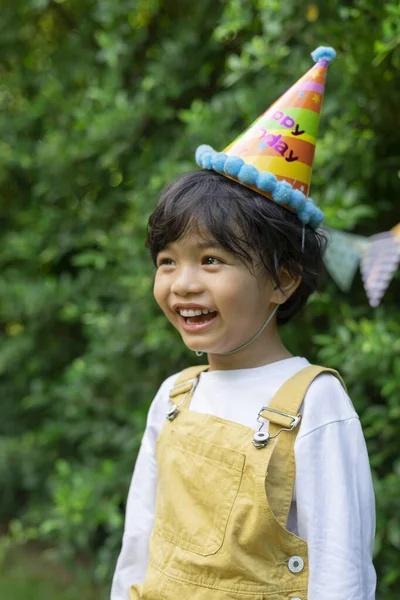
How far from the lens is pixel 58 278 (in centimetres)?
376

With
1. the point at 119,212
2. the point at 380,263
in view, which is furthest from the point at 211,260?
the point at 119,212

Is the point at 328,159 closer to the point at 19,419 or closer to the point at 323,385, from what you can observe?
the point at 323,385

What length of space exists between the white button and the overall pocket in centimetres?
15

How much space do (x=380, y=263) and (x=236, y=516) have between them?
2.78ft

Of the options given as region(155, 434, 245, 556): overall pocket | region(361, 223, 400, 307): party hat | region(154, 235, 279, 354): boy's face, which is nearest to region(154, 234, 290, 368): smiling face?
region(154, 235, 279, 354): boy's face

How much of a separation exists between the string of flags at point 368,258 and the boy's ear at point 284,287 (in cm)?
33

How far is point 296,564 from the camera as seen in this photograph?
1.46 m

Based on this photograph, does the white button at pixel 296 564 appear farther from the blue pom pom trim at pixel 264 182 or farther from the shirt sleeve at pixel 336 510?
the blue pom pom trim at pixel 264 182

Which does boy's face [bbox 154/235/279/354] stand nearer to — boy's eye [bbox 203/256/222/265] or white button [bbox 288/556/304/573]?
boy's eye [bbox 203/256/222/265]

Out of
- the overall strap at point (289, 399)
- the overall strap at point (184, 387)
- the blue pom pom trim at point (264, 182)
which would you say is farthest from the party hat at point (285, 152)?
the overall strap at point (184, 387)

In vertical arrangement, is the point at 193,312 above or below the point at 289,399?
above

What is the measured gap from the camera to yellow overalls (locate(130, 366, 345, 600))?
144 centimetres

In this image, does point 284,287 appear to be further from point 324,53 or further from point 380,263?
point 324,53

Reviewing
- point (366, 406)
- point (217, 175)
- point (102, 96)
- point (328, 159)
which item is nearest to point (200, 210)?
point (217, 175)
